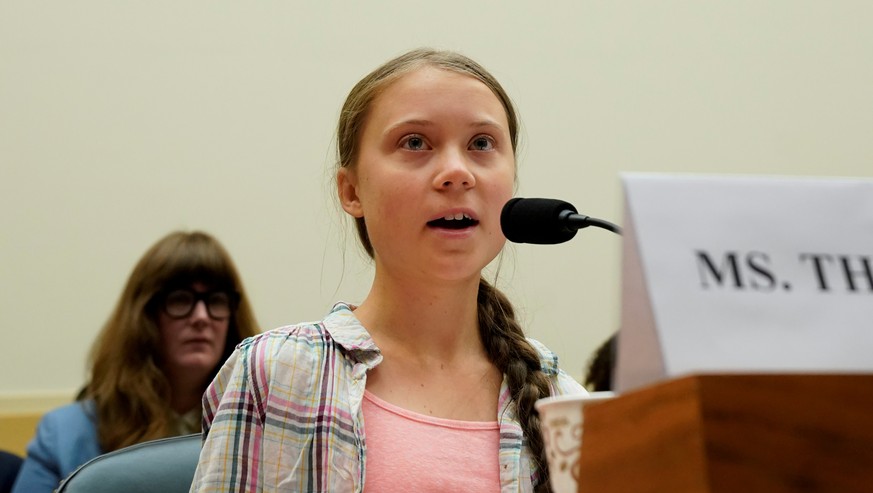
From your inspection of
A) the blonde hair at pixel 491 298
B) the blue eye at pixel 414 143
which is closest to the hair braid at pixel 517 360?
the blonde hair at pixel 491 298

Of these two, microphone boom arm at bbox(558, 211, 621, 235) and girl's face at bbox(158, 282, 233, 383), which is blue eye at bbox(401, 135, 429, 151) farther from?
girl's face at bbox(158, 282, 233, 383)

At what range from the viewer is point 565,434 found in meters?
0.67

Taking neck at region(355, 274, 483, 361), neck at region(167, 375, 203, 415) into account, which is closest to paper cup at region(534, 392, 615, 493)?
neck at region(355, 274, 483, 361)

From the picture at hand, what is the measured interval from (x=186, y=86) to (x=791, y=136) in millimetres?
1741

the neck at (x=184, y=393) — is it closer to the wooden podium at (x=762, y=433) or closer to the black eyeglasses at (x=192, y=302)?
the black eyeglasses at (x=192, y=302)

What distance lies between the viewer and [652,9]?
10.2 feet

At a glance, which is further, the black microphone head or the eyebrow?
the eyebrow

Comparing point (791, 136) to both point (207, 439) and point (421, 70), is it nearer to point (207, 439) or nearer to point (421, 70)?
point (421, 70)

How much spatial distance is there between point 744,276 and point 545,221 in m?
0.32

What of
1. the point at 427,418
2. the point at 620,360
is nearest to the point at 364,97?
the point at 427,418

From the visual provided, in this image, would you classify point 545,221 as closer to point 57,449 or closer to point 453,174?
point 453,174

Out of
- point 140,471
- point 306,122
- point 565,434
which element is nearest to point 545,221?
point 565,434

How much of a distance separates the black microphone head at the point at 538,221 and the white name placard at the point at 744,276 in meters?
0.28

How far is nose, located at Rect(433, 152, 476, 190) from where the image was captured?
43.7 inches
